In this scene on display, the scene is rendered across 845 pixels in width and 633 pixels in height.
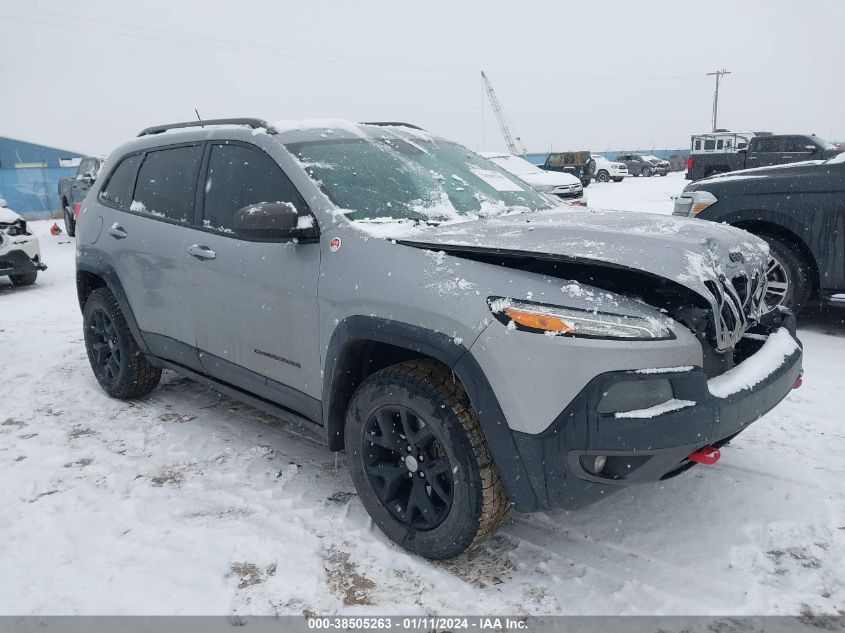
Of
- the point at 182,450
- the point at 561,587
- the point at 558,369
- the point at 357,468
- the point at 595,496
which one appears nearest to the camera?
the point at 558,369

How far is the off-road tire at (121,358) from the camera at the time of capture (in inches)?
168

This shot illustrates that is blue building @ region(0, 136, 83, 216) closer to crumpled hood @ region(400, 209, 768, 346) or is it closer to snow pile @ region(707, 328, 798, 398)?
crumpled hood @ region(400, 209, 768, 346)

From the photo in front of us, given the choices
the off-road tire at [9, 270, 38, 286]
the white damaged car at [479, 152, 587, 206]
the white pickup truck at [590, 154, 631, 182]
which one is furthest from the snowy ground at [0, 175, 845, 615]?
the white pickup truck at [590, 154, 631, 182]

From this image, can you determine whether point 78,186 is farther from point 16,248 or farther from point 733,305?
point 733,305

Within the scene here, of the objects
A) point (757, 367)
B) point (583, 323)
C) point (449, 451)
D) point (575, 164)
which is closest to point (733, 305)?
point (757, 367)

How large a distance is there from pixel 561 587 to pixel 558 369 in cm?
94

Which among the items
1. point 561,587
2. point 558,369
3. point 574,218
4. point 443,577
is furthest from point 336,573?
point 574,218

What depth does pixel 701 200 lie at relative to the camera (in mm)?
5773

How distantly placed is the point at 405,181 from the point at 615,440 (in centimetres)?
170

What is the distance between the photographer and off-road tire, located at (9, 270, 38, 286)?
9125 millimetres

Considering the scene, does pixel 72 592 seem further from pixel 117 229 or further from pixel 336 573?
pixel 117 229

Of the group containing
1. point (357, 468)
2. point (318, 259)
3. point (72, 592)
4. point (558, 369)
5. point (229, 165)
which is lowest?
point (72, 592)

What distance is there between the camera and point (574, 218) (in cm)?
301

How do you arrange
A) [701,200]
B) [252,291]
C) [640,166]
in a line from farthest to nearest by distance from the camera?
1. [640,166]
2. [701,200]
3. [252,291]
